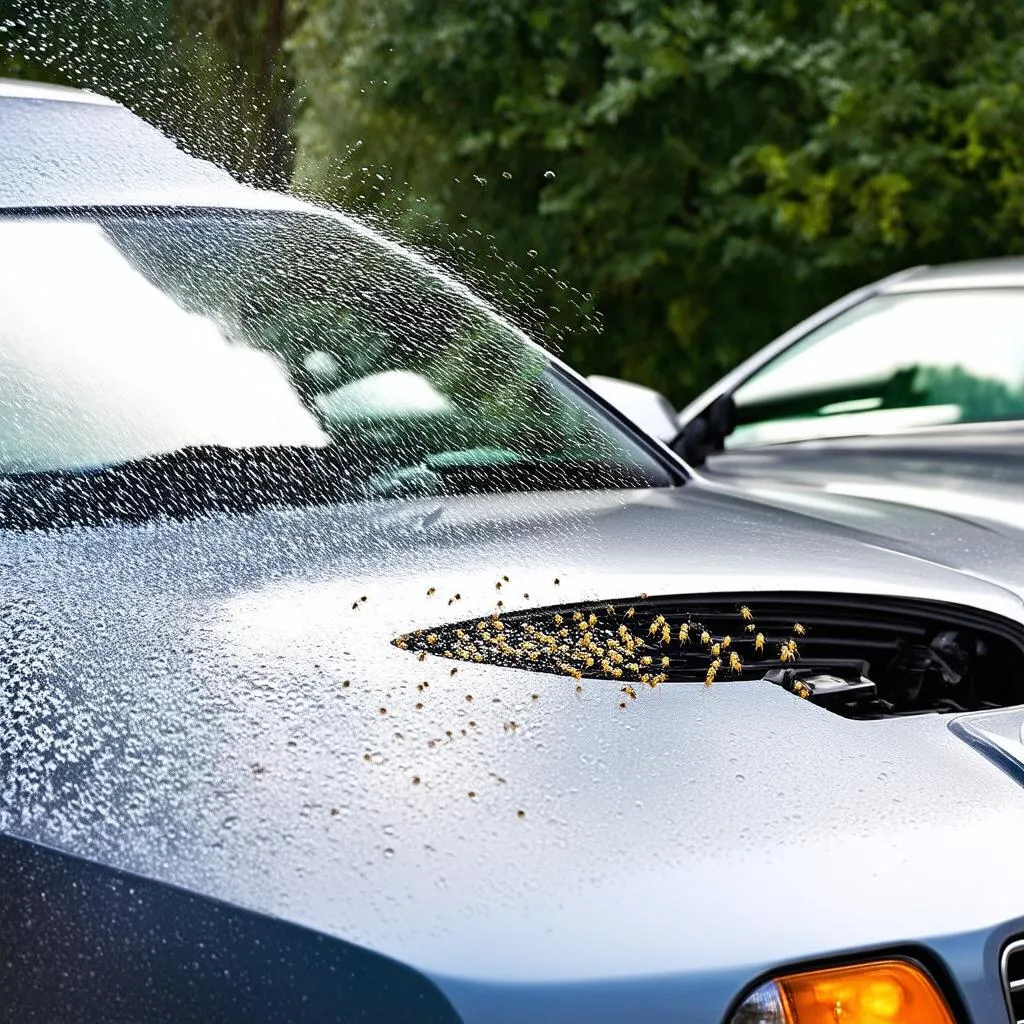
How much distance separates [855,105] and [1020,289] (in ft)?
25.6

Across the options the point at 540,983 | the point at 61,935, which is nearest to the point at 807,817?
the point at 540,983

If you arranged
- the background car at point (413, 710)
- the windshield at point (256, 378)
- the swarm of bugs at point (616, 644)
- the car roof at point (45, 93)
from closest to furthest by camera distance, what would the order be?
the background car at point (413, 710) → the swarm of bugs at point (616, 644) → the windshield at point (256, 378) → the car roof at point (45, 93)

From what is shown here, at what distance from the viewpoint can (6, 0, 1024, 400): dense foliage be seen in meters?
12.4

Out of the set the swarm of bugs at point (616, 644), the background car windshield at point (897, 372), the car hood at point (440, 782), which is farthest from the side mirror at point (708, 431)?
the car hood at point (440, 782)

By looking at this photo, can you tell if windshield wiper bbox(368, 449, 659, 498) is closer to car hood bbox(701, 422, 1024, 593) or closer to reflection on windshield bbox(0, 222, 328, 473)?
reflection on windshield bbox(0, 222, 328, 473)

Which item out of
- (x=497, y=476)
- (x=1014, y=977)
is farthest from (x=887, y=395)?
(x=1014, y=977)

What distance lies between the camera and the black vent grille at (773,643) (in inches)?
75.2

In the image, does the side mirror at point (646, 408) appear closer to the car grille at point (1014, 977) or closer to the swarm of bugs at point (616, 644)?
the swarm of bugs at point (616, 644)

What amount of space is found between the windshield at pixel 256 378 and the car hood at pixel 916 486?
1.36 ft

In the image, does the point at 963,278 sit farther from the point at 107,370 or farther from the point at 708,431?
the point at 107,370

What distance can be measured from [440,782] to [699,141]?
1210cm

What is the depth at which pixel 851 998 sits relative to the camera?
1.54 m

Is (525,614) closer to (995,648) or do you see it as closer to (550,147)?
(995,648)

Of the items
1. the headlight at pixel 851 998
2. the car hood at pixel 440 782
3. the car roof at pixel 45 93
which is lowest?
the headlight at pixel 851 998
